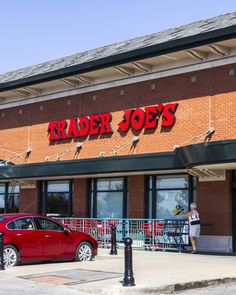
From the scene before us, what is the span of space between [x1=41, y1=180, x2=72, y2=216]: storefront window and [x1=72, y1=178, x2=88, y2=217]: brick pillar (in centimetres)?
48

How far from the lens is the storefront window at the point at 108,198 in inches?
942

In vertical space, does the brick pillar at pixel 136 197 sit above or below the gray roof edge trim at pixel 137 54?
below

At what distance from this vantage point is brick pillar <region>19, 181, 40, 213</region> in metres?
27.9

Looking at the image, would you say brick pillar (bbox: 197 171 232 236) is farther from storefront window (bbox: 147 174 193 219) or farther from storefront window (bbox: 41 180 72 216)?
storefront window (bbox: 41 180 72 216)

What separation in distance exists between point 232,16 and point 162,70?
392 cm

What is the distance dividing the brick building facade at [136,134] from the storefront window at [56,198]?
0.05 m

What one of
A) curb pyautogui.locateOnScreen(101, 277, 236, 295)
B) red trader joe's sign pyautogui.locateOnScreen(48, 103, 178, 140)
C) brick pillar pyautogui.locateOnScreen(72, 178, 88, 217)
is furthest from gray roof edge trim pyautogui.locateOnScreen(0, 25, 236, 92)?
curb pyautogui.locateOnScreen(101, 277, 236, 295)

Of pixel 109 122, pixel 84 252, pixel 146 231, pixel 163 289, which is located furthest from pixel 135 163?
pixel 163 289

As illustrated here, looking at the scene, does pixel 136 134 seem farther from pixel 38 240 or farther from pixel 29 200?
pixel 38 240

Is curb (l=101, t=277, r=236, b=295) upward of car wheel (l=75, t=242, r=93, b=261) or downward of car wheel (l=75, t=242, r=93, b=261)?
downward

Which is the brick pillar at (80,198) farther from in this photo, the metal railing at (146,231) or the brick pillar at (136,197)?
the brick pillar at (136,197)

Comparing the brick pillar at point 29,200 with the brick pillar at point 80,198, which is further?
the brick pillar at point 29,200

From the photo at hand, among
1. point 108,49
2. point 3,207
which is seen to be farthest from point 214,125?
point 3,207

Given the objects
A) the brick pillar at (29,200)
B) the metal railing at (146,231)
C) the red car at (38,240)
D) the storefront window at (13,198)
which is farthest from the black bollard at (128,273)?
the storefront window at (13,198)
